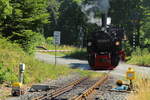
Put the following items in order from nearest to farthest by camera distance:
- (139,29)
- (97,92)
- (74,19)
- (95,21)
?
(97,92)
(139,29)
(95,21)
(74,19)

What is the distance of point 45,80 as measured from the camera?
15.9 m

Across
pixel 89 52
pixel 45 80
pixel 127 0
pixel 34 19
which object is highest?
pixel 127 0

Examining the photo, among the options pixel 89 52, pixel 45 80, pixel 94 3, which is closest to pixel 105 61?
pixel 89 52

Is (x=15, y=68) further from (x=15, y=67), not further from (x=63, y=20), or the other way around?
(x=63, y=20)

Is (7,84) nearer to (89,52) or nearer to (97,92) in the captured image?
(97,92)

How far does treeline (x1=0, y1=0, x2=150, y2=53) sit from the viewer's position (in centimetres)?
1905

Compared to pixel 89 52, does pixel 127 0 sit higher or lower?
higher

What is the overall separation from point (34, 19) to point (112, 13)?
25.3 m

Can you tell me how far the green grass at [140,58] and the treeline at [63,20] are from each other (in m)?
3.54

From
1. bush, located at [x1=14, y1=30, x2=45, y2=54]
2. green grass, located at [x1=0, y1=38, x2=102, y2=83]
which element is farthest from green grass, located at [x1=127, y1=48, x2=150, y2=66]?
green grass, located at [x1=0, y1=38, x2=102, y2=83]

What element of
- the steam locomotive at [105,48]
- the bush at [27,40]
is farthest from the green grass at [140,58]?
the bush at [27,40]

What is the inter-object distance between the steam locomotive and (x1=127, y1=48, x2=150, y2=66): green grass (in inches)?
341

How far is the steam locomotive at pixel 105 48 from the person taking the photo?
1955 centimetres

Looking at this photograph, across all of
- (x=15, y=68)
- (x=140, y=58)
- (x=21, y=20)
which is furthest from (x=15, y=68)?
(x=140, y=58)
